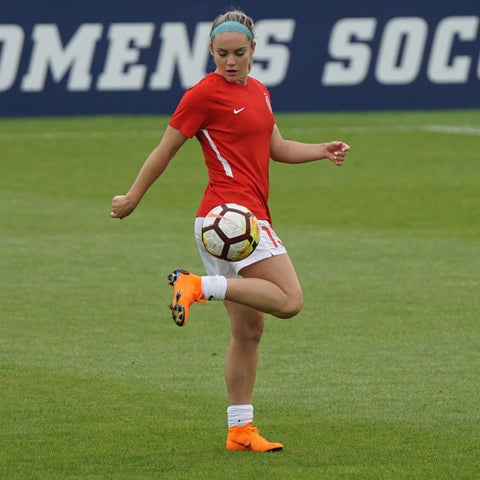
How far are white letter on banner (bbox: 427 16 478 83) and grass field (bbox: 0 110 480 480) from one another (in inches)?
373

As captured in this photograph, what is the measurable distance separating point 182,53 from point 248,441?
23179 millimetres

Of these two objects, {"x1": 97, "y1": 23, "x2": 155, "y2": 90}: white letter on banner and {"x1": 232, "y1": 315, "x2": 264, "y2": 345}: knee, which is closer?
{"x1": 232, "y1": 315, "x2": 264, "y2": 345}: knee

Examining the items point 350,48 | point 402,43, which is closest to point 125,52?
point 350,48

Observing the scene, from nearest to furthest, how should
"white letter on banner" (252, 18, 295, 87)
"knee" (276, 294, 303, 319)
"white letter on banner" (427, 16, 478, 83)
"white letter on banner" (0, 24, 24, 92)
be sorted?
"knee" (276, 294, 303, 319), "white letter on banner" (0, 24, 24, 92), "white letter on banner" (252, 18, 295, 87), "white letter on banner" (427, 16, 478, 83)

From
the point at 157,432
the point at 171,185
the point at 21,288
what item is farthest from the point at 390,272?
the point at 171,185

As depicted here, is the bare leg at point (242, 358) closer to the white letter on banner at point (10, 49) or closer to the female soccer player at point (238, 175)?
the female soccer player at point (238, 175)

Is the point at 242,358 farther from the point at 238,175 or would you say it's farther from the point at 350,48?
the point at 350,48

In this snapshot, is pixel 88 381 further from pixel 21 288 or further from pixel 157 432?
pixel 21 288

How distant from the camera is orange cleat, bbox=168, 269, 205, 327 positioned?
20.7 feet

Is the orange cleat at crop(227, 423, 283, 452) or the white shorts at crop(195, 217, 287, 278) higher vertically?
the white shorts at crop(195, 217, 287, 278)

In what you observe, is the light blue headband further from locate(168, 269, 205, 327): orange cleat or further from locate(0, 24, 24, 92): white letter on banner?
locate(0, 24, 24, 92): white letter on banner

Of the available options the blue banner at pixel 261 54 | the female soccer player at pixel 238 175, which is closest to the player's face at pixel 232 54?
the female soccer player at pixel 238 175


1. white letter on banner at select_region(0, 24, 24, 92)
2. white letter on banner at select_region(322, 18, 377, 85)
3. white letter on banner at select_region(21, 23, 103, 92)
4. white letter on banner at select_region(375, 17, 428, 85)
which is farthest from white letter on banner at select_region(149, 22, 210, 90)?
white letter on banner at select_region(375, 17, 428, 85)

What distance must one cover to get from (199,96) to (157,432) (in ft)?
6.12
